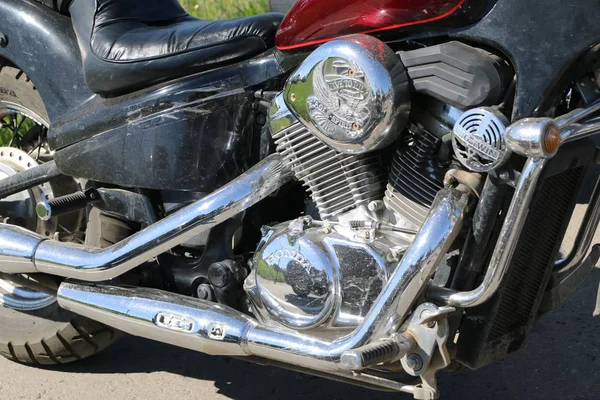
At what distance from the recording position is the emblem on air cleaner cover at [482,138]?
6.91 feet

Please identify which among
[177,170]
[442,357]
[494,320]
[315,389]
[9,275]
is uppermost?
[494,320]

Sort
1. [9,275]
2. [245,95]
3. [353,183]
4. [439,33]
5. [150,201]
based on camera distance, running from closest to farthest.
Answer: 1. [439,33]
2. [353,183]
3. [245,95]
4. [150,201]
5. [9,275]

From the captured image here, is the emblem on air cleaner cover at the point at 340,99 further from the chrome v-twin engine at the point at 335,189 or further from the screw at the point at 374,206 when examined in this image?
the screw at the point at 374,206

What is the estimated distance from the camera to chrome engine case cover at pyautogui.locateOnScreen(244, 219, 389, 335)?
239cm

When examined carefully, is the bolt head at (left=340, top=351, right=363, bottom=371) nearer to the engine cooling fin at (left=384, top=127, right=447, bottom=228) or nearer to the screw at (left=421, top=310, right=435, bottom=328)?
the screw at (left=421, top=310, right=435, bottom=328)

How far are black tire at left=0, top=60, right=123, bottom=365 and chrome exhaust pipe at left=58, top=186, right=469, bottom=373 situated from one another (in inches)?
18.0

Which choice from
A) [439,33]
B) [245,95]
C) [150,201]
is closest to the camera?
[439,33]

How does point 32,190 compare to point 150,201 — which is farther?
point 32,190

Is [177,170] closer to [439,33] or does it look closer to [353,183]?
[353,183]

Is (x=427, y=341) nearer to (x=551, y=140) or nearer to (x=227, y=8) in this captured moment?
(x=551, y=140)

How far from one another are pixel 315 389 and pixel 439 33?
1.53 metres

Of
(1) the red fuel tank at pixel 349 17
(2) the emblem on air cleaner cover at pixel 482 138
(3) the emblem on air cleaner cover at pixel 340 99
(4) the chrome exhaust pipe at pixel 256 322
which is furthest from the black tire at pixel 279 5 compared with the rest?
(2) the emblem on air cleaner cover at pixel 482 138

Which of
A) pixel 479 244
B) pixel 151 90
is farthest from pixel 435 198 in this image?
pixel 151 90

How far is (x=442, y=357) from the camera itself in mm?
2322
